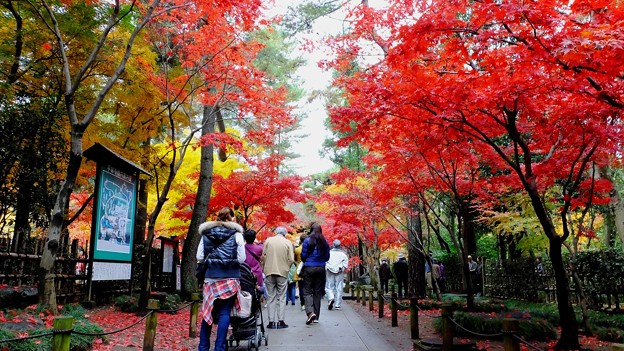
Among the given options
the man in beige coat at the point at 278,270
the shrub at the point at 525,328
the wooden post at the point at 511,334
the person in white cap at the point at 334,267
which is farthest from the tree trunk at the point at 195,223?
the wooden post at the point at 511,334

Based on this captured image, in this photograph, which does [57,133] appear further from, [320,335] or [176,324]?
[320,335]

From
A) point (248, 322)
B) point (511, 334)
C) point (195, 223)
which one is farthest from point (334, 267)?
point (511, 334)

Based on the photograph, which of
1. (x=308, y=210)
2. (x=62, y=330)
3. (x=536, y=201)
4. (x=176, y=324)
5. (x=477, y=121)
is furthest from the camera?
(x=308, y=210)

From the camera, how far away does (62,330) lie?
4203 millimetres

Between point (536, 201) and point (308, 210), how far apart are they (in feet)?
90.1

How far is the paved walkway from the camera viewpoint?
7.00 metres

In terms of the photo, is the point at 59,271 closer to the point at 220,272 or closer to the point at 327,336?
the point at 327,336

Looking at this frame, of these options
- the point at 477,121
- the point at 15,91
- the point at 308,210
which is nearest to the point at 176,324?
the point at 15,91

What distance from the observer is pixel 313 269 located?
29.9 ft

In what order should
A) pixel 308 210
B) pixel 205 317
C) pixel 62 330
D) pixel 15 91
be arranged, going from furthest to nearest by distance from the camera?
pixel 308 210 < pixel 15 91 < pixel 205 317 < pixel 62 330

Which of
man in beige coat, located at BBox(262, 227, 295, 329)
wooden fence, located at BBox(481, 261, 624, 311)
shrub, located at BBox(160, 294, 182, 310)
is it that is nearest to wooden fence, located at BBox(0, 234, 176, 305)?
shrub, located at BBox(160, 294, 182, 310)

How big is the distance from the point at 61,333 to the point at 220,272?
5.83 ft

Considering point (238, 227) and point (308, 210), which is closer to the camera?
point (238, 227)

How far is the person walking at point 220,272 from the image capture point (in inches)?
215
